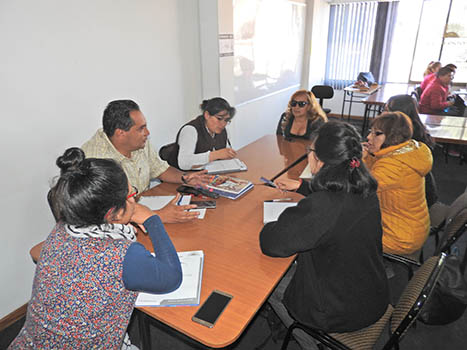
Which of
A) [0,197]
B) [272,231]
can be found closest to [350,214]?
[272,231]

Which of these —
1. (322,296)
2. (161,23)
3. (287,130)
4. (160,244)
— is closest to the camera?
(160,244)

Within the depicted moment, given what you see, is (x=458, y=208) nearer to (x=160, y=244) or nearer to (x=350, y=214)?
(x=350, y=214)

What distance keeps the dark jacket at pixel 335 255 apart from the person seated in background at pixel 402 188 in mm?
643

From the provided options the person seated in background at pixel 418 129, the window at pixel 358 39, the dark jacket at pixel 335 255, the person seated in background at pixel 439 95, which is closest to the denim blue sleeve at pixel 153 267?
the dark jacket at pixel 335 255

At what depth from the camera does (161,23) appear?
3133 millimetres

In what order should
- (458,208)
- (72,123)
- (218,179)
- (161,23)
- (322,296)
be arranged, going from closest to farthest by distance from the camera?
(322,296)
(458,208)
(218,179)
(72,123)
(161,23)

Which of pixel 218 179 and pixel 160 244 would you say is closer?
pixel 160 244

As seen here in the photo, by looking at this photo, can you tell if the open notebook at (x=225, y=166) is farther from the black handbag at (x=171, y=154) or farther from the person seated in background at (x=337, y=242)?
the person seated in background at (x=337, y=242)

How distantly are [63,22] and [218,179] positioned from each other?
60.8 inches

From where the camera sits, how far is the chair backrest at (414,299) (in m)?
1.13

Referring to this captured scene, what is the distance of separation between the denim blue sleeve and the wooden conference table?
0.14 metres

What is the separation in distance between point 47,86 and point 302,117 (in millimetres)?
2300

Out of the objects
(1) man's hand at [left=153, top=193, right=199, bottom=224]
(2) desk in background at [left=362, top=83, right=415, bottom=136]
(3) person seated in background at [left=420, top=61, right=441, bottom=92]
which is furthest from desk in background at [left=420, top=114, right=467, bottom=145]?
(1) man's hand at [left=153, top=193, right=199, bottom=224]

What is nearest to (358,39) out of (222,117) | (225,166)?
(222,117)
